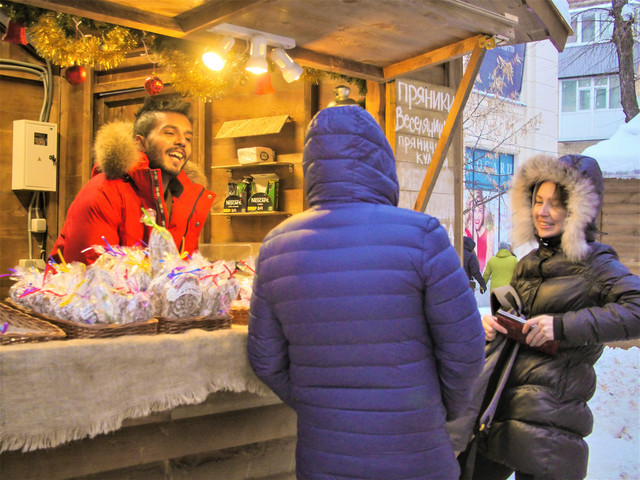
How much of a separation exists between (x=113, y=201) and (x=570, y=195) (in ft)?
7.40

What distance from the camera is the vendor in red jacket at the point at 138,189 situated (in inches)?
130

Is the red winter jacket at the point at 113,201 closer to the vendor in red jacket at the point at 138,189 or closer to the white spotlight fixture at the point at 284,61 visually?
the vendor in red jacket at the point at 138,189

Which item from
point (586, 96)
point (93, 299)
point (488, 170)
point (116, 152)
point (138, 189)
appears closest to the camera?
point (93, 299)

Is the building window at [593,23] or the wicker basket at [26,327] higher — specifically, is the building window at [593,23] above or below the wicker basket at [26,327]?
above

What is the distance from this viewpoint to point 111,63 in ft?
14.9

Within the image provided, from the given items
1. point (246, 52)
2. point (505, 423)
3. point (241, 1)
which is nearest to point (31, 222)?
point (246, 52)

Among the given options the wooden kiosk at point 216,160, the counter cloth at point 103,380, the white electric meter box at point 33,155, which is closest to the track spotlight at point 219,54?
the wooden kiosk at point 216,160

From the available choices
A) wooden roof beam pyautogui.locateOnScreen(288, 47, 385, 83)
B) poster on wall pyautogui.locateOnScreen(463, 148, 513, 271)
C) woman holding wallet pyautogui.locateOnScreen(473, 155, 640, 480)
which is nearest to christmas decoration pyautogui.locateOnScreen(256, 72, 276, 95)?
wooden roof beam pyautogui.locateOnScreen(288, 47, 385, 83)

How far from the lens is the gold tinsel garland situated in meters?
3.94

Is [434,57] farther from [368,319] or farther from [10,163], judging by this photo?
[10,163]

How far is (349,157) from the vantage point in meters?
1.88

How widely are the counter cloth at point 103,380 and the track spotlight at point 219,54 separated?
205 centimetres

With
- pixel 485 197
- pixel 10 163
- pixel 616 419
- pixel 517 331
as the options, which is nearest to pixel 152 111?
pixel 517 331

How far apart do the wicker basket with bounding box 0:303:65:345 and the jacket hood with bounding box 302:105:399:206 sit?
0.90m
